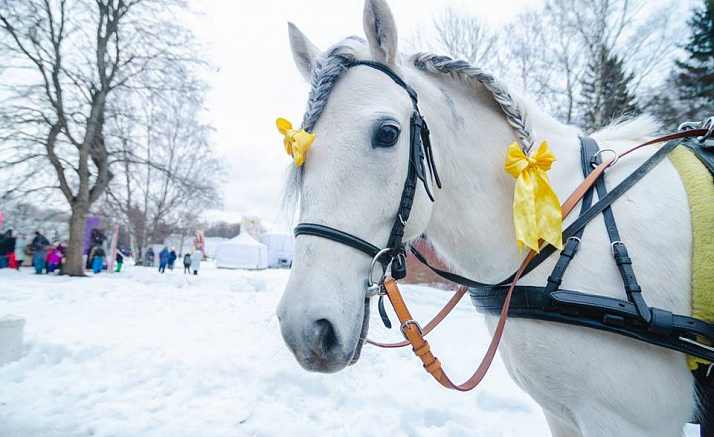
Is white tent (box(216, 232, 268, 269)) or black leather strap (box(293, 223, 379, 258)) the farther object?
white tent (box(216, 232, 268, 269))

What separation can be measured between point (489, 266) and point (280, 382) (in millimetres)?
3376

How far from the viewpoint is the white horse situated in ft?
3.64

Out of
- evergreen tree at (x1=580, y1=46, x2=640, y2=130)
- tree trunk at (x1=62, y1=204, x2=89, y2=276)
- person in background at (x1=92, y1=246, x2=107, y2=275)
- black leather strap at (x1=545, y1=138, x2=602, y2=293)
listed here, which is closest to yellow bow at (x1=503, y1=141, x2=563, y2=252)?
black leather strap at (x1=545, y1=138, x2=602, y2=293)

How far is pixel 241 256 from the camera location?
31.3 m

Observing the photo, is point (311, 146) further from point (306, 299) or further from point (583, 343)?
point (583, 343)

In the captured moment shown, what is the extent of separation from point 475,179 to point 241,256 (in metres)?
32.1

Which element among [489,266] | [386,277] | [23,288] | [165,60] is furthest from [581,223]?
[165,60]

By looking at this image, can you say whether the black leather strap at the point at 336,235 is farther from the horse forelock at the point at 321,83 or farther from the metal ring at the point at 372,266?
the horse forelock at the point at 321,83

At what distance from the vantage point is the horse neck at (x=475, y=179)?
1.43 metres

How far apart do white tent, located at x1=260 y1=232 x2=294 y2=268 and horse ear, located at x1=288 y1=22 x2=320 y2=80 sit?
3458cm

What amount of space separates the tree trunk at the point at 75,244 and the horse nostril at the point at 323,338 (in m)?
16.4

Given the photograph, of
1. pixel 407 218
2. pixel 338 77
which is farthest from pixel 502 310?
pixel 338 77

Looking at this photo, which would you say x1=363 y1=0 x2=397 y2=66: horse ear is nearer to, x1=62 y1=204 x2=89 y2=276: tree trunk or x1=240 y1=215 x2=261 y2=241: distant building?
x1=62 y1=204 x2=89 y2=276: tree trunk

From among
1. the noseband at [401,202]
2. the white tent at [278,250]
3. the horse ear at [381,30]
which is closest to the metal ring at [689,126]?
the noseband at [401,202]
